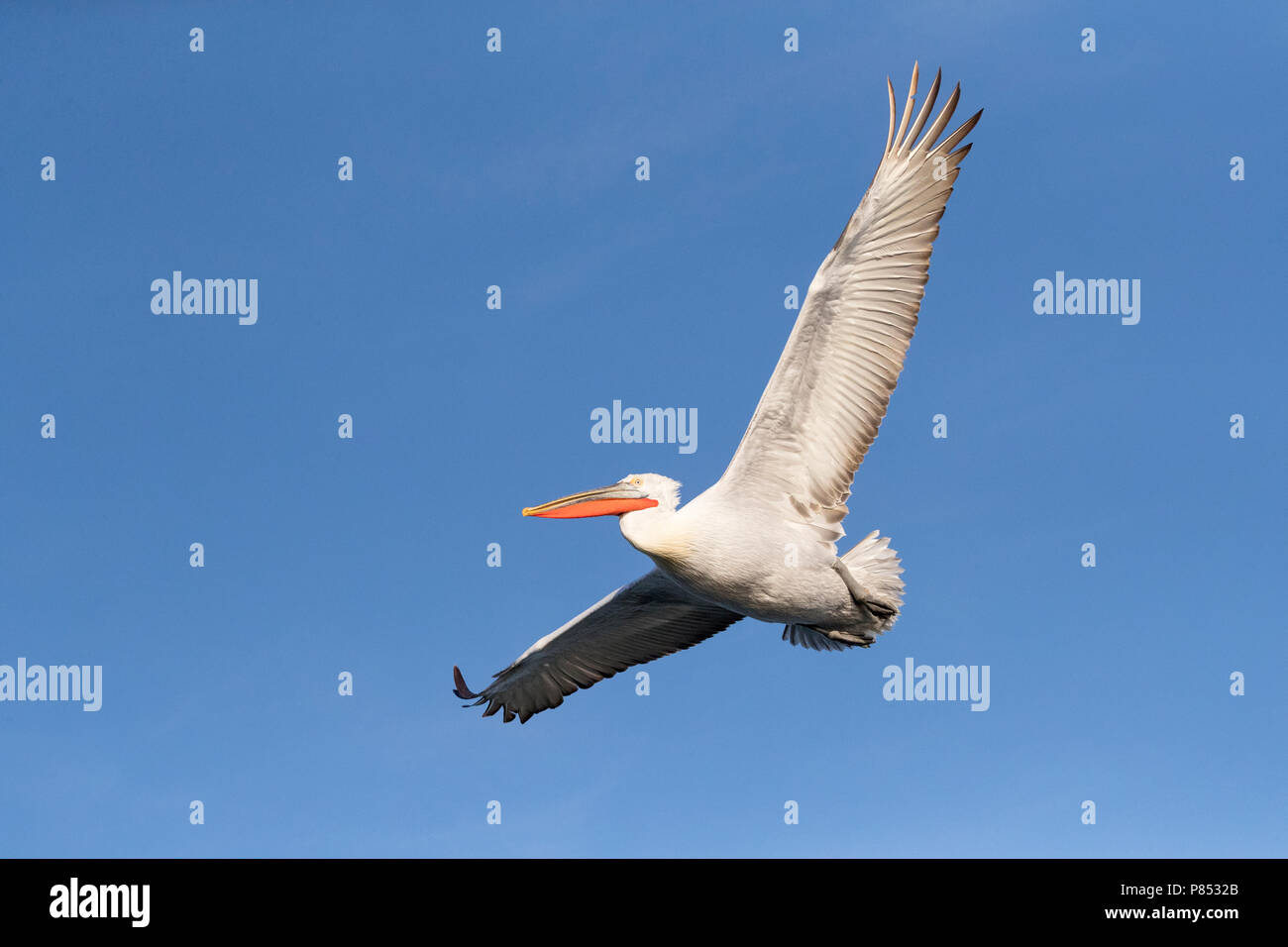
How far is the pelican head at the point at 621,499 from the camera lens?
11.5m

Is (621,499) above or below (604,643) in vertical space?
above

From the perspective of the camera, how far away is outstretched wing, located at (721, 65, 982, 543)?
11.1 meters

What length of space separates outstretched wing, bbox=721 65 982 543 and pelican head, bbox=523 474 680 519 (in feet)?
1.85

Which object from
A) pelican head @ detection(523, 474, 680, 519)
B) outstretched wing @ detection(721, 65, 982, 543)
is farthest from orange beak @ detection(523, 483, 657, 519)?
outstretched wing @ detection(721, 65, 982, 543)

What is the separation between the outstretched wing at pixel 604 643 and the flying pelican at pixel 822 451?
923 millimetres

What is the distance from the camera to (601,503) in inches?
455

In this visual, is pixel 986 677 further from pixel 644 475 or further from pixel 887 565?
pixel 644 475

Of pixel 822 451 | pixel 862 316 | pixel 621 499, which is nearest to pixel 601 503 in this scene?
pixel 621 499

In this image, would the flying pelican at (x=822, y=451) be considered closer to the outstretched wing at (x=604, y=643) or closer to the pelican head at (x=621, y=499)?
the pelican head at (x=621, y=499)

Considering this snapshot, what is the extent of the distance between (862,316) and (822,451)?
1.25 m

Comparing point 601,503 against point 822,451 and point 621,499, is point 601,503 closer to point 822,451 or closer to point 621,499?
point 621,499

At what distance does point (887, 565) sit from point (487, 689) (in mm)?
4600

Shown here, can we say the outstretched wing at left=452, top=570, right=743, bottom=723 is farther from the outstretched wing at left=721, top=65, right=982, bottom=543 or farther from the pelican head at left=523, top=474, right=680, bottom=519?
the outstretched wing at left=721, top=65, right=982, bottom=543
